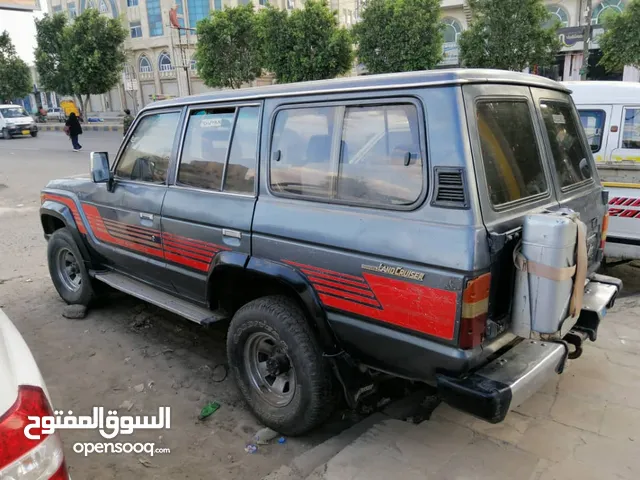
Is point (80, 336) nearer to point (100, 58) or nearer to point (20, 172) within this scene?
point (20, 172)

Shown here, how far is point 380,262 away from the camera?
2.32 meters

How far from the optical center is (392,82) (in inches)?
94.2

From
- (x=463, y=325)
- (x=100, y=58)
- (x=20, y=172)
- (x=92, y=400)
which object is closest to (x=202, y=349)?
(x=92, y=400)

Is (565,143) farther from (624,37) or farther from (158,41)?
(158,41)

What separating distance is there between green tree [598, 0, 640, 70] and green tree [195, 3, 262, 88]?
1547cm

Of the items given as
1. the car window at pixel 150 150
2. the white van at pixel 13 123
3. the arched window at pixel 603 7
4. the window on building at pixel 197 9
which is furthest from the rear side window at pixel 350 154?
the window on building at pixel 197 9

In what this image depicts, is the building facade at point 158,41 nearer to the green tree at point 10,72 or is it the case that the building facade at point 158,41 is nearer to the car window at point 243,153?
the green tree at point 10,72

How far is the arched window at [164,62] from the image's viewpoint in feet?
141

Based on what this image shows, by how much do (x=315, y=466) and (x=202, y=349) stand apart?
5.81ft

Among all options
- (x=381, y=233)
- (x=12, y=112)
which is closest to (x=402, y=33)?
(x=381, y=233)

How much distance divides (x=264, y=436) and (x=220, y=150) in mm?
1842

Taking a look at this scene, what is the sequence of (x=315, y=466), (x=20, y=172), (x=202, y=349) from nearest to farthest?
(x=315, y=466) < (x=202, y=349) < (x=20, y=172)

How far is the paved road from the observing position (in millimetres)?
2838

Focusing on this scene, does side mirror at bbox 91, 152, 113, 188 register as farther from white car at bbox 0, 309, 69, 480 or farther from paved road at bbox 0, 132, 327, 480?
white car at bbox 0, 309, 69, 480
